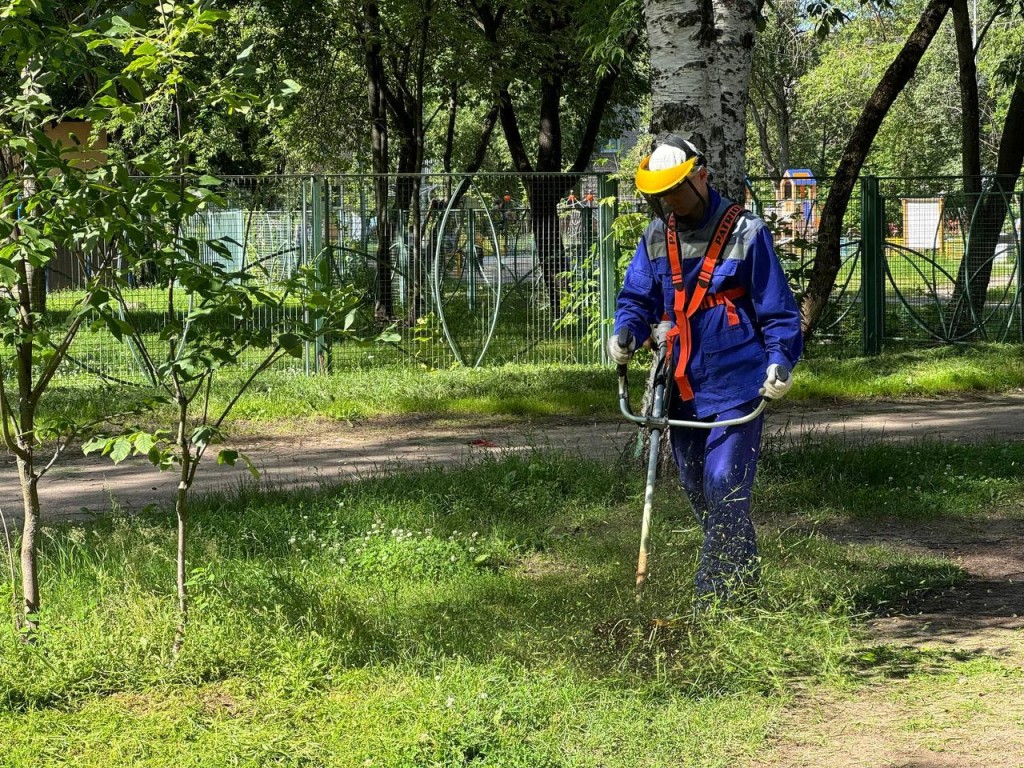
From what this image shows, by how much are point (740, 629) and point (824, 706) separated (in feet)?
1.46

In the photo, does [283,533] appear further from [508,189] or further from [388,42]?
[388,42]

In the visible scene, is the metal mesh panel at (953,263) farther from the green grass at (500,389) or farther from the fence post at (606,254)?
the fence post at (606,254)

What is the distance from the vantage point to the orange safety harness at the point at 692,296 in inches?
190

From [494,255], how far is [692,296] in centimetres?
975

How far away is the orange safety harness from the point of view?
15.9 ft

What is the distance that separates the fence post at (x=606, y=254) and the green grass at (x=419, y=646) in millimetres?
7769

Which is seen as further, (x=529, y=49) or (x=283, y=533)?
(x=529, y=49)

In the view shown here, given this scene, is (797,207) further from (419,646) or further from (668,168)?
(419,646)

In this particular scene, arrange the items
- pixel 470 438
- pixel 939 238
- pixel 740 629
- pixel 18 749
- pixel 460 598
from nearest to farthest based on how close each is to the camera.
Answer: pixel 18 749, pixel 740 629, pixel 460 598, pixel 470 438, pixel 939 238

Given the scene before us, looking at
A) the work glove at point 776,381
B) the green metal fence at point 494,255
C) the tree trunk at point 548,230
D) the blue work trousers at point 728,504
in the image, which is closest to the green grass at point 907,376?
the green metal fence at point 494,255

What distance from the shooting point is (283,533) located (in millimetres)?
6578

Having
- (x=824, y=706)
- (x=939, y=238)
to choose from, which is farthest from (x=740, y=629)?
(x=939, y=238)

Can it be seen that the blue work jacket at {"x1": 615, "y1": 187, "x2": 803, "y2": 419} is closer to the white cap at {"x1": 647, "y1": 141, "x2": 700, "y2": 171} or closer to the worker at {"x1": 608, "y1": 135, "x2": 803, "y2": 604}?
the worker at {"x1": 608, "y1": 135, "x2": 803, "y2": 604}

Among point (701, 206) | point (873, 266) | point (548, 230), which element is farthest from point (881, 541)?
point (873, 266)
